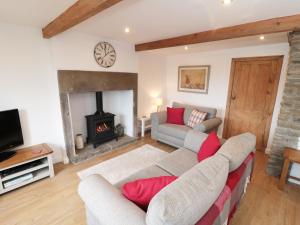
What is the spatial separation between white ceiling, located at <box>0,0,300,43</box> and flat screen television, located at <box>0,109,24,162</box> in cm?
128

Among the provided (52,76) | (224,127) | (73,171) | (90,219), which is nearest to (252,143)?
(90,219)

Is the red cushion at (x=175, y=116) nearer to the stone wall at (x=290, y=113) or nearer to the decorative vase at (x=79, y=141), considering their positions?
the stone wall at (x=290, y=113)

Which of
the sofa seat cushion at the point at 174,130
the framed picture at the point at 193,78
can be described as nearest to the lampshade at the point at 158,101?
the framed picture at the point at 193,78

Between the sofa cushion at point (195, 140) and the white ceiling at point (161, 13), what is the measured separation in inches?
62.9

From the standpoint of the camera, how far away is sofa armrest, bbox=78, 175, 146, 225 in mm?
986

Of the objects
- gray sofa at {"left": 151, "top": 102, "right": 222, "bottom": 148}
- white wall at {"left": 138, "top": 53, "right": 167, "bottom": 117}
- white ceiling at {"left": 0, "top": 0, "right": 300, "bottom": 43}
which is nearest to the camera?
white ceiling at {"left": 0, "top": 0, "right": 300, "bottom": 43}

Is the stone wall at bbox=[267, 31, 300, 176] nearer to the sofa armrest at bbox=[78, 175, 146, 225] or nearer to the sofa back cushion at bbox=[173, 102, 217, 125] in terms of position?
the sofa back cushion at bbox=[173, 102, 217, 125]

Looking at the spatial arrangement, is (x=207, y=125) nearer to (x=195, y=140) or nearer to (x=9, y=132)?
(x=195, y=140)

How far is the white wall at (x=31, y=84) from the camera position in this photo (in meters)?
2.29

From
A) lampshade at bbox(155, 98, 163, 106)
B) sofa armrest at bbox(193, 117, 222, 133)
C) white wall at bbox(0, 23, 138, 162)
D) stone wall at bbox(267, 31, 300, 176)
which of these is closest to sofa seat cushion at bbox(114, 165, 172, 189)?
sofa armrest at bbox(193, 117, 222, 133)

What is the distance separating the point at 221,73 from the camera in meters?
4.00

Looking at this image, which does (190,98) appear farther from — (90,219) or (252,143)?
(90,219)

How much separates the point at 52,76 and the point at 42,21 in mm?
836

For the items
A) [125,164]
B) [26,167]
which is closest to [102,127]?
[125,164]
